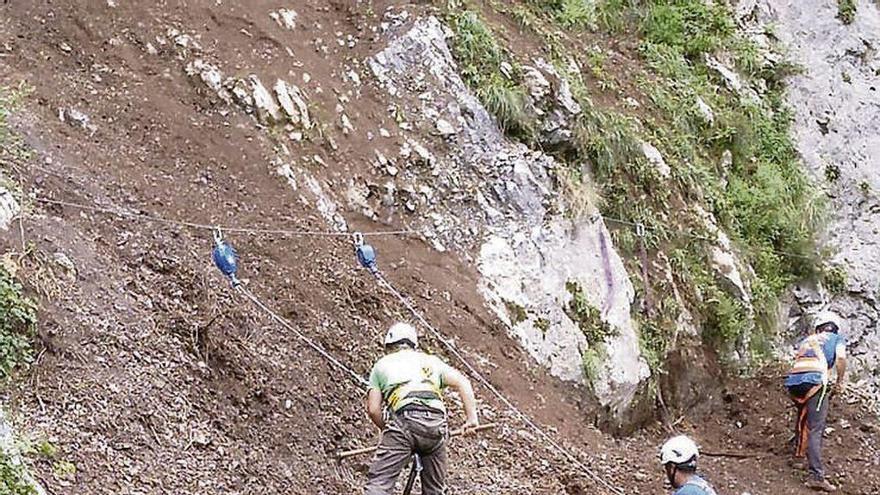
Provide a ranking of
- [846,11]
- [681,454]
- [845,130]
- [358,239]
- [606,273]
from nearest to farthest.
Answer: [681,454]
[358,239]
[606,273]
[845,130]
[846,11]

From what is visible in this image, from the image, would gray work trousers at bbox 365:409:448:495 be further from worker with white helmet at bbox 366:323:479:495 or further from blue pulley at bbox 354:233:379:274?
blue pulley at bbox 354:233:379:274

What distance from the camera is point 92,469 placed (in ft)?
17.6

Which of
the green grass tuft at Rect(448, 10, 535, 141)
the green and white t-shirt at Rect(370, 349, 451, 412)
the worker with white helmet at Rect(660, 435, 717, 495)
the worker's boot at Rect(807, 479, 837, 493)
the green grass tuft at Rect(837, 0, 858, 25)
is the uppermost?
the worker with white helmet at Rect(660, 435, 717, 495)

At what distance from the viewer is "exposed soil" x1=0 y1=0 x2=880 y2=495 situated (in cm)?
599

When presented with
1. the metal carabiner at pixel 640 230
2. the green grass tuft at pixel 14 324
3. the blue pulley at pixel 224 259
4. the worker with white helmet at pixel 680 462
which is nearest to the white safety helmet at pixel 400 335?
the blue pulley at pixel 224 259

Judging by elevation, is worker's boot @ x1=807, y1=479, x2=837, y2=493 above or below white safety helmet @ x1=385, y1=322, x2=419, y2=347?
below

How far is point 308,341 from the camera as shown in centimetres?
745

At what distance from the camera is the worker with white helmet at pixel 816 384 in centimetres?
904

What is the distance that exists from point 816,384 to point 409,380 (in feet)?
15.9

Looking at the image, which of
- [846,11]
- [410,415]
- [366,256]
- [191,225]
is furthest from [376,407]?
[846,11]

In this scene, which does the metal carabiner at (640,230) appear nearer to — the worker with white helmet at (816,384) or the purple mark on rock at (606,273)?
the purple mark on rock at (606,273)

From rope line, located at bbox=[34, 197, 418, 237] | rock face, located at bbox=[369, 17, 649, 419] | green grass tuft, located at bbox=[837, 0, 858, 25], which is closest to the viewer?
rope line, located at bbox=[34, 197, 418, 237]

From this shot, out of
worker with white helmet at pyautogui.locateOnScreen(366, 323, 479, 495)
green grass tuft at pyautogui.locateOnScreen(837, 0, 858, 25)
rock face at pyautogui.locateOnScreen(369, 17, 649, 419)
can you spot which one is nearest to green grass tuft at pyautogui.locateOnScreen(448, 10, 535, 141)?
rock face at pyautogui.locateOnScreen(369, 17, 649, 419)

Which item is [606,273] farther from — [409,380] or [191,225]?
[409,380]
